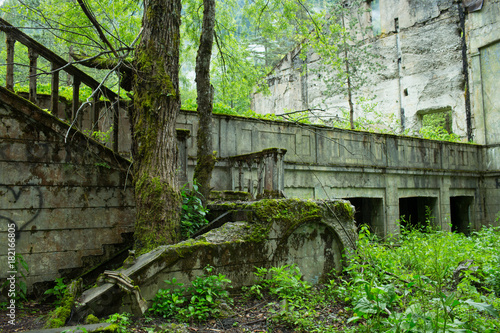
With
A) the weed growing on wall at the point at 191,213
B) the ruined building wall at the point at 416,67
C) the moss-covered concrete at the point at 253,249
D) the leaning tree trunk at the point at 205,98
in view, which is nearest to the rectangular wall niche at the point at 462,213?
the ruined building wall at the point at 416,67

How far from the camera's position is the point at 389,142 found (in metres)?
13.2

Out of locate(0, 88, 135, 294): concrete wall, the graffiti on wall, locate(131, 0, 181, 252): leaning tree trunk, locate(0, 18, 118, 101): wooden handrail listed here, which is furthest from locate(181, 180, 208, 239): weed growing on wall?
locate(0, 18, 118, 101): wooden handrail

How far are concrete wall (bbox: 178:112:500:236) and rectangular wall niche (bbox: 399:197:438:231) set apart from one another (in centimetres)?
17

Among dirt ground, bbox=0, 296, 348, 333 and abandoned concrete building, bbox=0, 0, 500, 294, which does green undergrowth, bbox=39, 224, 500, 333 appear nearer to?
dirt ground, bbox=0, 296, 348, 333

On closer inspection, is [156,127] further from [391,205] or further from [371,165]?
[391,205]

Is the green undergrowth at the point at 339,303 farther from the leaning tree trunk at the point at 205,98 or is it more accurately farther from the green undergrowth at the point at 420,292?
the leaning tree trunk at the point at 205,98

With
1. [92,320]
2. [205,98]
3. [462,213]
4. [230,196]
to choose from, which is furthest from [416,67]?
[92,320]

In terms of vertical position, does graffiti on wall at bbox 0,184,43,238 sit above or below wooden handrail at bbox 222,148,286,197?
below

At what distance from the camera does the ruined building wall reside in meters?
19.0

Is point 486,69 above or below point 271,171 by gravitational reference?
above

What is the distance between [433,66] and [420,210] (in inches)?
354

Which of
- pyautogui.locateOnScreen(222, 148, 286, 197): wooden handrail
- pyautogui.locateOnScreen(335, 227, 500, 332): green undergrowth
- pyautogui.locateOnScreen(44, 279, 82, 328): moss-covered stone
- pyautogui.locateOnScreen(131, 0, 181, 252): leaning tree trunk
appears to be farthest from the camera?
pyautogui.locateOnScreen(222, 148, 286, 197): wooden handrail

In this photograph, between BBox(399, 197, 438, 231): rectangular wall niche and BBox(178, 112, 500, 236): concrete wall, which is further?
BBox(399, 197, 438, 231): rectangular wall niche

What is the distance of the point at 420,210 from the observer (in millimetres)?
15016
